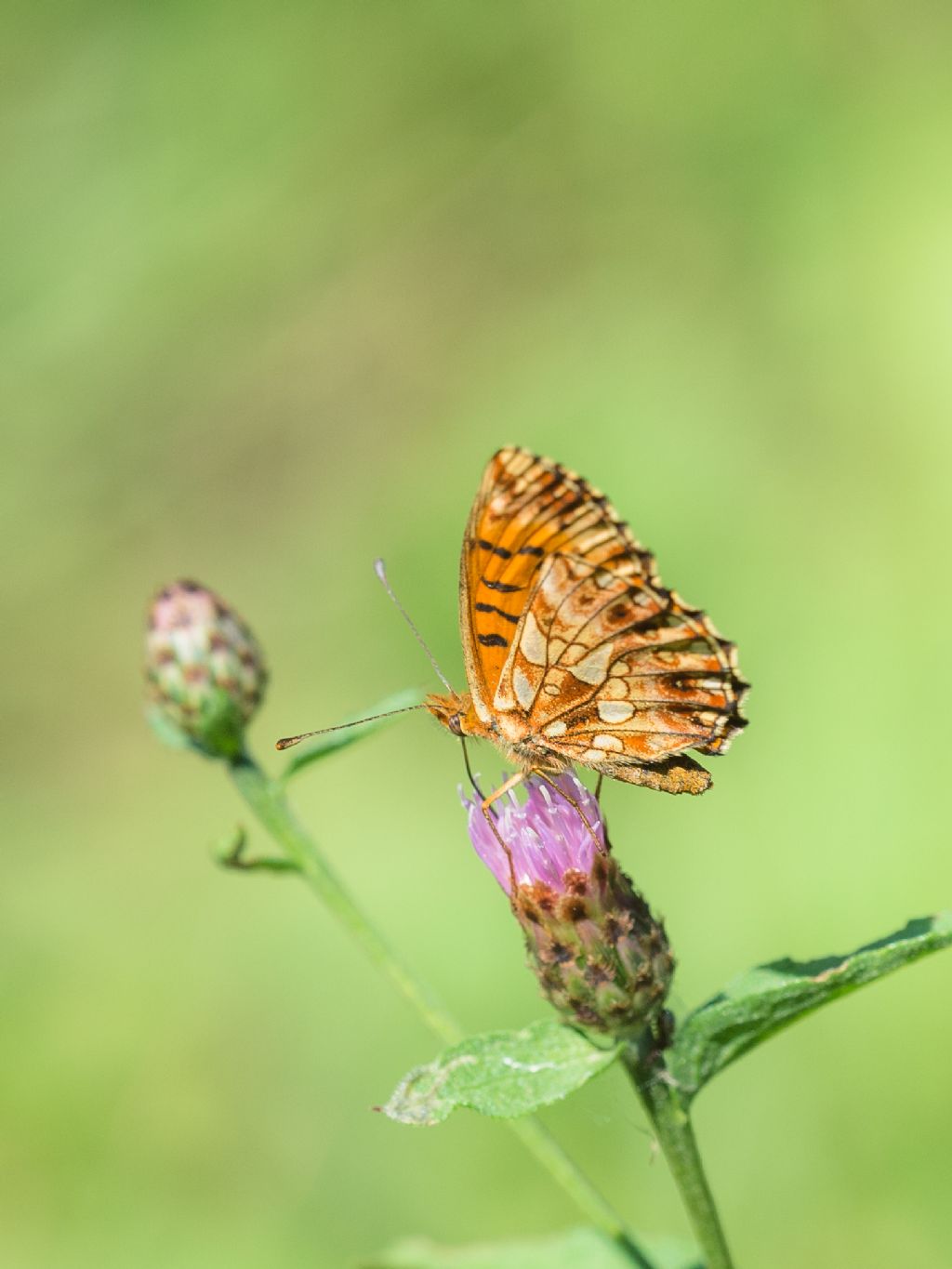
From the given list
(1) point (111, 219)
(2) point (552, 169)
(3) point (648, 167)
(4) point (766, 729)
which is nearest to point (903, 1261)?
(4) point (766, 729)

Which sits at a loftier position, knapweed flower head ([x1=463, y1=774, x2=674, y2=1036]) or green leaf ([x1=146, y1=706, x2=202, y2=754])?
green leaf ([x1=146, y1=706, x2=202, y2=754])

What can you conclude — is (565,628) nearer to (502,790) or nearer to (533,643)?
(533,643)

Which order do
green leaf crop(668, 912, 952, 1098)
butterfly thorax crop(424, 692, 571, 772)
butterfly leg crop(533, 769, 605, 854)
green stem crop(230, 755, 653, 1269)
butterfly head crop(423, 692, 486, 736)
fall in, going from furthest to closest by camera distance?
1. butterfly head crop(423, 692, 486, 736)
2. butterfly thorax crop(424, 692, 571, 772)
3. butterfly leg crop(533, 769, 605, 854)
4. green stem crop(230, 755, 653, 1269)
5. green leaf crop(668, 912, 952, 1098)

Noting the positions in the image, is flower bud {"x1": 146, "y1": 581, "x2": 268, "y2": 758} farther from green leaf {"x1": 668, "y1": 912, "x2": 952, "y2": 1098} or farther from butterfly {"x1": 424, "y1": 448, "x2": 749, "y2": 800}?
green leaf {"x1": 668, "y1": 912, "x2": 952, "y2": 1098}

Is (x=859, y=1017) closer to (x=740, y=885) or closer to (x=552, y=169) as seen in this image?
(x=740, y=885)

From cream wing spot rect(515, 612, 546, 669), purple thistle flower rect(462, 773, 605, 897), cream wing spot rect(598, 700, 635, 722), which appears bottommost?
purple thistle flower rect(462, 773, 605, 897)

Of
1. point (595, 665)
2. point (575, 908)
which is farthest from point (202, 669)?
point (575, 908)

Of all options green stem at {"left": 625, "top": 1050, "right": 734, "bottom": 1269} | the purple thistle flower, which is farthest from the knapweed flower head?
green stem at {"left": 625, "top": 1050, "right": 734, "bottom": 1269}

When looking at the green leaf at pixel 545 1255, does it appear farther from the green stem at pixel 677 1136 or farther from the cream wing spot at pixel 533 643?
the cream wing spot at pixel 533 643

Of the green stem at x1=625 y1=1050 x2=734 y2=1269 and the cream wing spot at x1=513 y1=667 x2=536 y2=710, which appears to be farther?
the cream wing spot at x1=513 y1=667 x2=536 y2=710
